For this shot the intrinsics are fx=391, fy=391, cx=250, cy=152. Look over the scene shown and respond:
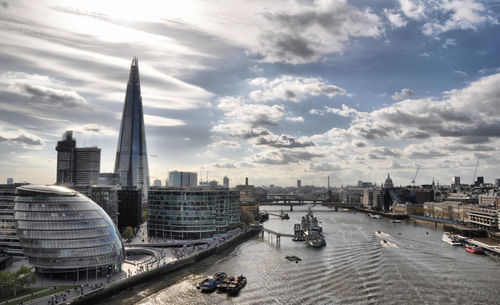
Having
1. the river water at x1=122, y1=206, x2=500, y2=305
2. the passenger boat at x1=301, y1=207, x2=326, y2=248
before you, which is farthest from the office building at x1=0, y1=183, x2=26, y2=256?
the passenger boat at x1=301, y1=207, x2=326, y2=248

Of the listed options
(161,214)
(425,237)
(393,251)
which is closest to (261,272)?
(393,251)

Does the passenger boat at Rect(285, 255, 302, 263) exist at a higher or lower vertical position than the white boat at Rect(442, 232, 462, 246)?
lower

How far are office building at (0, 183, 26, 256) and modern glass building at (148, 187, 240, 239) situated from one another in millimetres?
38401

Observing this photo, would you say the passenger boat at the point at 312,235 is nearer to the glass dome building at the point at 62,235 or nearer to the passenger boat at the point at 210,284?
the passenger boat at the point at 210,284

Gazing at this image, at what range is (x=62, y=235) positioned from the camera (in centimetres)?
6291

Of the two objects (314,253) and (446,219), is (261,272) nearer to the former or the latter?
(314,253)

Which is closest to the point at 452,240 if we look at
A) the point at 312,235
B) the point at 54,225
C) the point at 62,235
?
the point at 312,235

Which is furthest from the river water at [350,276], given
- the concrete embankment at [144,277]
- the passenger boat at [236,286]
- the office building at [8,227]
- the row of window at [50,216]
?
the office building at [8,227]

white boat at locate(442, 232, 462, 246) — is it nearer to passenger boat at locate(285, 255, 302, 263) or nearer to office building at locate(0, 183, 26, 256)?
passenger boat at locate(285, 255, 302, 263)

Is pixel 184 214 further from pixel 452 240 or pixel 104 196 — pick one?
pixel 452 240

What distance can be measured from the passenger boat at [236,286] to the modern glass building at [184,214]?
46255 mm

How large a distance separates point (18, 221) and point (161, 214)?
47.8m

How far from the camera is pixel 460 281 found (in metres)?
64.8

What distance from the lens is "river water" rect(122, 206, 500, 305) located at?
56.0 m
